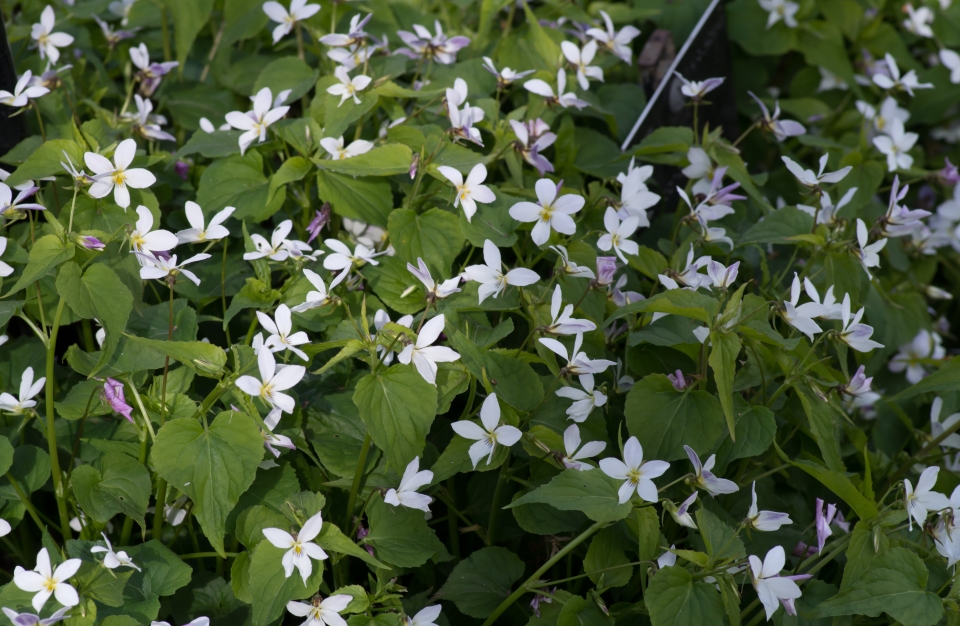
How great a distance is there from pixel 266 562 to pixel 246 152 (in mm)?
792

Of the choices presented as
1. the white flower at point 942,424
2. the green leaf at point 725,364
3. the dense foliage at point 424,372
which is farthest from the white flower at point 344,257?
the white flower at point 942,424

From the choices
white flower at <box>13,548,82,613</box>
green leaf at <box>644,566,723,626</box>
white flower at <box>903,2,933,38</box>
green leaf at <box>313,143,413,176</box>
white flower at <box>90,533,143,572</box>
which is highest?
green leaf at <box>313,143,413,176</box>

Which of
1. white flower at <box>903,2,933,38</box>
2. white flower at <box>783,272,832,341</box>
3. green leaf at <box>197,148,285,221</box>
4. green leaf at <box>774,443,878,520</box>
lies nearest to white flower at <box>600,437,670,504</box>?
green leaf at <box>774,443,878,520</box>

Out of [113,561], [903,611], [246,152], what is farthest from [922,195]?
[113,561]

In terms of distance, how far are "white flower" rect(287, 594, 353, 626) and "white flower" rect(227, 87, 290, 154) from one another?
2.65ft

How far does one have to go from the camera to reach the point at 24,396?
1.25m

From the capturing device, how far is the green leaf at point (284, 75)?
176 centimetres

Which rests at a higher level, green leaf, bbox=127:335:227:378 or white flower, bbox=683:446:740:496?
green leaf, bbox=127:335:227:378

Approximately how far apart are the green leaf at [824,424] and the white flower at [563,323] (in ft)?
1.13

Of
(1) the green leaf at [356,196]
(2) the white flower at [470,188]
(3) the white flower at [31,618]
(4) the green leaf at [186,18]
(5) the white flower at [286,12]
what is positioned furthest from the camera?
(4) the green leaf at [186,18]

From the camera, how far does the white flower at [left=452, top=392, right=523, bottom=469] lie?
1131 mm

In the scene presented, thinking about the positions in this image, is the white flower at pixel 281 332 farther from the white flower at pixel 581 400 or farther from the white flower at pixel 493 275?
the white flower at pixel 581 400

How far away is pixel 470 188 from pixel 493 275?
188mm

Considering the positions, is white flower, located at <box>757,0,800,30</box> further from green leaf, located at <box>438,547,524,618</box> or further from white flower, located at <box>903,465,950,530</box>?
green leaf, located at <box>438,547,524,618</box>
